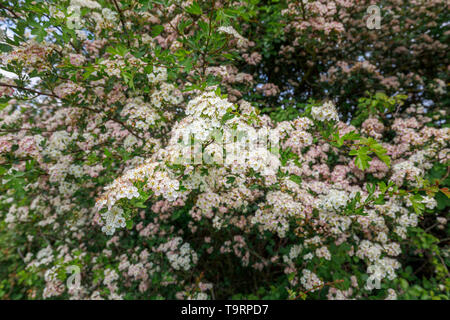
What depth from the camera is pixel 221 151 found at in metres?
1.62

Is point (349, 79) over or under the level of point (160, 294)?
over

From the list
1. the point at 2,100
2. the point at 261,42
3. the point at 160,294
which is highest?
the point at 261,42

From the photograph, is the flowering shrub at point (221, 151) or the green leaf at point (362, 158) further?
the flowering shrub at point (221, 151)

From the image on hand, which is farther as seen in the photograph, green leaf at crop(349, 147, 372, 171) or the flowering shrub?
the flowering shrub

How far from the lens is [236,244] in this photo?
129 inches

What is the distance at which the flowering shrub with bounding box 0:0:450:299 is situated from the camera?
176cm

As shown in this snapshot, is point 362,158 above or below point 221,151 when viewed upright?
below

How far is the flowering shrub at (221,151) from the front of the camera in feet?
5.78

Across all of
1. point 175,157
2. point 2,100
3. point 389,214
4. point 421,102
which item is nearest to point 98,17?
point 2,100
